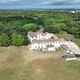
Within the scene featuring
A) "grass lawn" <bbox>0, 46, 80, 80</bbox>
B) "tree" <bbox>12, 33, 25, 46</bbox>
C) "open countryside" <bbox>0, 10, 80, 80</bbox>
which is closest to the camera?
"grass lawn" <bbox>0, 46, 80, 80</bbox>

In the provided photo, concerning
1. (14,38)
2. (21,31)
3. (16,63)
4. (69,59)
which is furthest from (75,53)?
(21,31)

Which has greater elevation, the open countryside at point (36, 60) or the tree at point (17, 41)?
the tree at point (17, 41)

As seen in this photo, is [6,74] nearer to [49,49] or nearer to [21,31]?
[49,49]

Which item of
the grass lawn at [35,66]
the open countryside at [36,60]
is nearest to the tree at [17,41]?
the open countryside at [36,60]

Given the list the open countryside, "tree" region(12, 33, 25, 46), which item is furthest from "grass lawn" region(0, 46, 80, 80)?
"tree" region(12, 33, 25, 46)

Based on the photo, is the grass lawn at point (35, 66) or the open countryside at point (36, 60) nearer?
the grass lawn at point (35, 66)

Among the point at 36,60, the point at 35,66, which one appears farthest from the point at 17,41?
the point at 35,66

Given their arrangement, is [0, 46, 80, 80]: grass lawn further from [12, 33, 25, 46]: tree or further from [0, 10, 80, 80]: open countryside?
[12, 33, 25, 46]: tree

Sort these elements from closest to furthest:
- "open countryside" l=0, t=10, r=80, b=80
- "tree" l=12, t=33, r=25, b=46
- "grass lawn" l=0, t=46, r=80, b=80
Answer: "grass lawn" l=0, t=46, r=80, b=80 → "open countryside" l=0, t=10, r=80, b=80 → "tree" l=12, t=33, r=25, b=46

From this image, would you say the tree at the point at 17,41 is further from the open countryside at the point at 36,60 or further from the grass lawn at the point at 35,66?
the grass lawn at the point at 35,66
